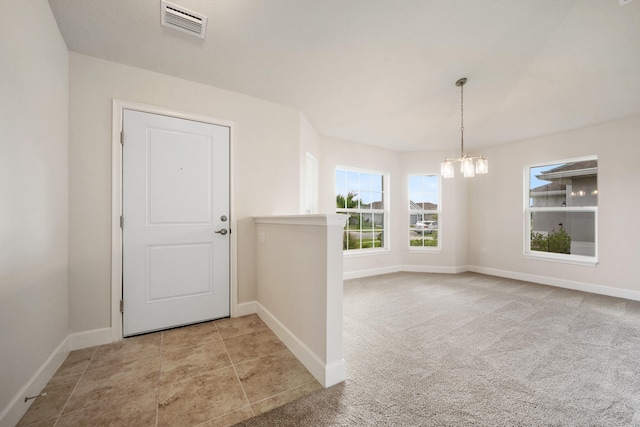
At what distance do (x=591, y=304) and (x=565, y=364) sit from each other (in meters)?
2.08

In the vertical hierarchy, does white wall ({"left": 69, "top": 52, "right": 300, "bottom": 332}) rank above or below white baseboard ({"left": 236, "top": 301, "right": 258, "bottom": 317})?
above

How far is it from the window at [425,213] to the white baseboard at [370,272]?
0.58 meters

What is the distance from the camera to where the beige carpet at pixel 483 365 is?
1.32 meters

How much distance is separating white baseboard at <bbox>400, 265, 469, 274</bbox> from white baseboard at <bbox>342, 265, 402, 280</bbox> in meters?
0.20

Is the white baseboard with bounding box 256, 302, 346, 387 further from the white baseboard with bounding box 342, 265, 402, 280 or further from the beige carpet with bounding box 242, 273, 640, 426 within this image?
the white baseboard with bounding box 342, 265, 402, 280

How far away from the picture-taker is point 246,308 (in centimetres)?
267

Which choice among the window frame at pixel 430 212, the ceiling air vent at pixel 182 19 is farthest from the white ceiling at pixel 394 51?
the window frame at pixel 430 212

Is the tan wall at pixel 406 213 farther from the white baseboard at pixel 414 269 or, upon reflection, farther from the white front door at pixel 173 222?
the white front door at pixel 173 222

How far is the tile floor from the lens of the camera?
1310mm

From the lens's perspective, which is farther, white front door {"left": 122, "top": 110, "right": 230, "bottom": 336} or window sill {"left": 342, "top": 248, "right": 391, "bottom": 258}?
window sill {"left": 342, "top": 248, "right": 391, "bottom": 258}

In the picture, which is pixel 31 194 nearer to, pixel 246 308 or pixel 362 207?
pixel 246 308

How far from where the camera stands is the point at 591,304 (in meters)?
3.06

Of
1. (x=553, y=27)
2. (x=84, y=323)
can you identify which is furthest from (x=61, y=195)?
(x=553, y=27)

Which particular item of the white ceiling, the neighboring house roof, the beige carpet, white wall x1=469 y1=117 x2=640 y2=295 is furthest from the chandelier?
the neighboring house roof
